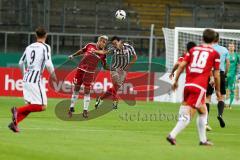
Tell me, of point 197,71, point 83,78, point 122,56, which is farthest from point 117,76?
point 197,71

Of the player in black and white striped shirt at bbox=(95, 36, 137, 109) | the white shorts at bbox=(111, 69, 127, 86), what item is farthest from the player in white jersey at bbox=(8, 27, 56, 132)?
the white shorts at bbox=(111, 69, 127, 86)

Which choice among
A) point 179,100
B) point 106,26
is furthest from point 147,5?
point 179,100

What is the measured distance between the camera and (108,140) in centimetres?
1391

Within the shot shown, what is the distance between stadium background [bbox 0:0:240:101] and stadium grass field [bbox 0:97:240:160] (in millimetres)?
14678

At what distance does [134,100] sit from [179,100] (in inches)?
79.8

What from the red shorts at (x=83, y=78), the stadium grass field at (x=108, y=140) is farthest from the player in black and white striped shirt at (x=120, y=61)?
the stadium grass field at (x=108, y=140)

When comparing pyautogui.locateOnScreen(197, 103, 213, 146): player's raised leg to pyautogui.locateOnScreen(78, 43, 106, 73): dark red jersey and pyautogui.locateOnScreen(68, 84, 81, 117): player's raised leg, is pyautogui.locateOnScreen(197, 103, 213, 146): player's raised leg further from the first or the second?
pyautogui.locateOnScreen(78, 43, 106, 73): dark red jersey

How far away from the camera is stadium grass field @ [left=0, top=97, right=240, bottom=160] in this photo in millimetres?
11500

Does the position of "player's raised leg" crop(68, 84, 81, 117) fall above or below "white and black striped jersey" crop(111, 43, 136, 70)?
below

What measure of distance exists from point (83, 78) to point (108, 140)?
26.1 feet

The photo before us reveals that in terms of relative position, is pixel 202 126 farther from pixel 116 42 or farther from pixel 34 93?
pixel 116 42

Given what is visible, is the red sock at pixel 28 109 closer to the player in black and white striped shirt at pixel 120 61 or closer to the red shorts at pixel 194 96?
the red shorts at pixel 194 96

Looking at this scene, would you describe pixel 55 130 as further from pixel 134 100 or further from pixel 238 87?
pixel 238 87

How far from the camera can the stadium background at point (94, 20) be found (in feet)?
118
